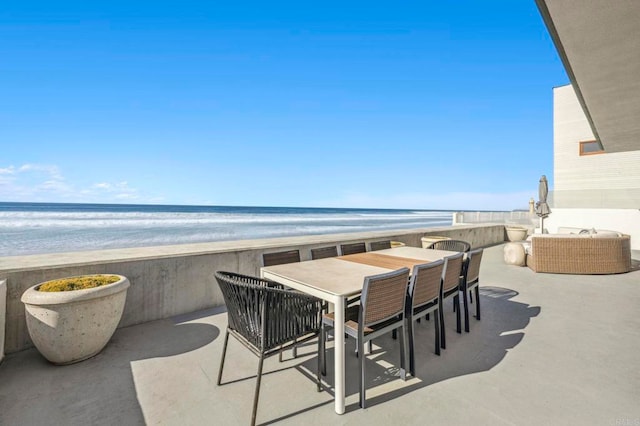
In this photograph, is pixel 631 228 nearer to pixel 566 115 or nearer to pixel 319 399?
pixel 566 115

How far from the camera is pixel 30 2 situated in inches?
265

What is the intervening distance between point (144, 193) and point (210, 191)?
35.3 feet

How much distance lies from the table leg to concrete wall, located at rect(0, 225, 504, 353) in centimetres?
236

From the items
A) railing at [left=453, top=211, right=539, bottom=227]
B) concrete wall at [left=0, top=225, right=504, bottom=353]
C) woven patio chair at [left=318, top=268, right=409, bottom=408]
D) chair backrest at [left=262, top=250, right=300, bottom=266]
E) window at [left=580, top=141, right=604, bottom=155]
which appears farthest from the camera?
railing at [left=453, top=211, right=539, bottom=227]

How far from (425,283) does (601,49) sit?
9.06 ft

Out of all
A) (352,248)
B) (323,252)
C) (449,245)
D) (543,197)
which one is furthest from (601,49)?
(543,197)

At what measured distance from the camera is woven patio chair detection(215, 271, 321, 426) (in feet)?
5.37

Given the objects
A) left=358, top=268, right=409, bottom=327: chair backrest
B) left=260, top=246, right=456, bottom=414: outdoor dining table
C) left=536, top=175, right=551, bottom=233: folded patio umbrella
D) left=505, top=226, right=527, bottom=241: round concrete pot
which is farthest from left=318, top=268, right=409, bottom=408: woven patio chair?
left=505, top=226, right=527, bottom=241: round concrete pot

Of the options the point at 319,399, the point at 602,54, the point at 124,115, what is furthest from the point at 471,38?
the point at 124,115

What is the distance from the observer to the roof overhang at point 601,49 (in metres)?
2.02

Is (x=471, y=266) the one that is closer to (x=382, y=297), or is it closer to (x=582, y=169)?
(x=382, y=297)

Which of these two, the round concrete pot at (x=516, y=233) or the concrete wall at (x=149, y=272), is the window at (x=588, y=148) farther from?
the concrete wall at (x=149, y=272)

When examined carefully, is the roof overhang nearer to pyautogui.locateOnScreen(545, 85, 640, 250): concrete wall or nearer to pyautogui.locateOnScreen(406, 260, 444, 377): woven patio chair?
pyautogui.locateOnScreen(406, 260, 444, 377): woven patio chair

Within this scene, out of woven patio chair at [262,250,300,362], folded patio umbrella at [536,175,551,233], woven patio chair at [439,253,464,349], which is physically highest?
folded patio umbrella at [536,175,551,233]
